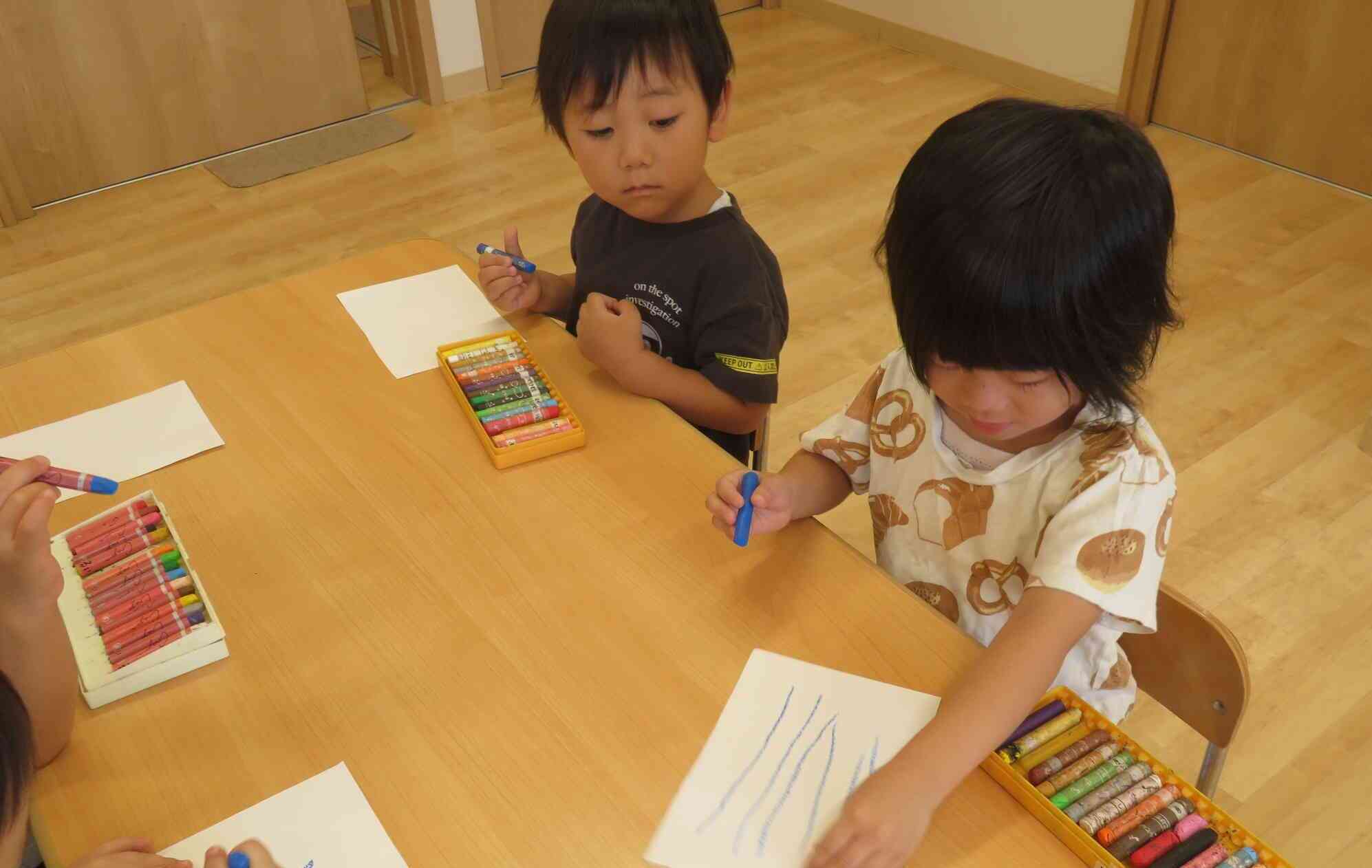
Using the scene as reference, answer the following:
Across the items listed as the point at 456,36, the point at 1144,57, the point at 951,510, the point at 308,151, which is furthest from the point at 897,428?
the point at 456,36

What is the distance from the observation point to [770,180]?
3.12 m

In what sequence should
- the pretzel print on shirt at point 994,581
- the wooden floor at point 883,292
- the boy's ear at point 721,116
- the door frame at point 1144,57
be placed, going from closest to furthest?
the pretzel print on shirt at point 994,581, the boy's ear at point 721,116, the wooden floor at point 883,292, the door frame at point 1144,57

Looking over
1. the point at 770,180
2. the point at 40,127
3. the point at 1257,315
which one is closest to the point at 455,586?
the point at 1257,315

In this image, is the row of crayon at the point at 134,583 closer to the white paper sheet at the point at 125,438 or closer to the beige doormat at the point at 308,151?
the white paper sheet at the point at 125,438

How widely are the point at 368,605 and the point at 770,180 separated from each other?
95.2 inches

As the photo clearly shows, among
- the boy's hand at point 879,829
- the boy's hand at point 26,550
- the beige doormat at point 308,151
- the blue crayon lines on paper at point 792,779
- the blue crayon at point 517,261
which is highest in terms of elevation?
the boy's hand at point 26,550

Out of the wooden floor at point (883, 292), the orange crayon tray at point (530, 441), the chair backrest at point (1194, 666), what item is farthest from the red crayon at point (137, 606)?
the wooden floor at point (883, 292)

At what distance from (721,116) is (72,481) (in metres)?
0.77

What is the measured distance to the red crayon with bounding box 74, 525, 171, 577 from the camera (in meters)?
0.93

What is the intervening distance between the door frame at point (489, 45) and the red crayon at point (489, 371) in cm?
275

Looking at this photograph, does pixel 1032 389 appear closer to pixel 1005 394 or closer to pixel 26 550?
pixel 1005 394

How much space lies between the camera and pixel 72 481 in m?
0.88

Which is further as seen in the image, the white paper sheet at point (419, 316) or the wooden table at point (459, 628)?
the white paper sheet at point (419, 316)

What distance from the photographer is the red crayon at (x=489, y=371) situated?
1.15 m
